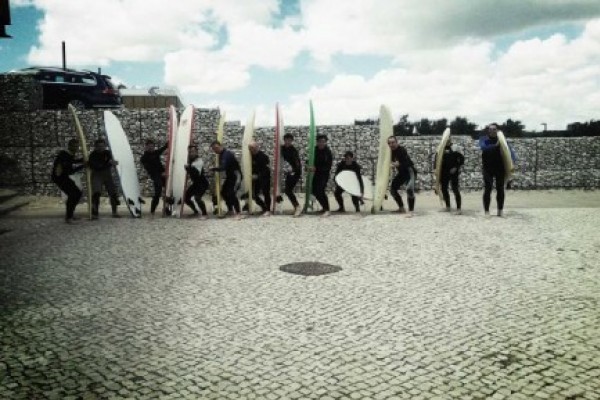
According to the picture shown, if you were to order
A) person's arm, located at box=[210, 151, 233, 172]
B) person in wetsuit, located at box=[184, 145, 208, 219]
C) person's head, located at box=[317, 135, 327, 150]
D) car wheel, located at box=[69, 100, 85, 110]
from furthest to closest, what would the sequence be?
car wheel, located at box=[69, 100, 85, 110] → person's head, located at box=[317, 135, 327, 150] → person in wetsuit, located at box=[184, 145, 208, 219] → person's arm, located at box=[210, 151, 233, 172]

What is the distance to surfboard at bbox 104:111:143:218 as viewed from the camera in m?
10.4

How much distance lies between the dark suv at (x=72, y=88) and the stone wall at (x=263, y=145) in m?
1.91

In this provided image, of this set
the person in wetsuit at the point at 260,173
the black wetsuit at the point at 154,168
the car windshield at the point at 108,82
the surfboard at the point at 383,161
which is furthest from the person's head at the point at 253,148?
the car windshield at the point at 108,82

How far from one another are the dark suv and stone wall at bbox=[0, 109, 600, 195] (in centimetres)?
191

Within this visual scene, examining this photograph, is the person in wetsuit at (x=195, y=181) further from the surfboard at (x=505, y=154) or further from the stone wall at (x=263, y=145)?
the surfboard at (x=505, y=154)

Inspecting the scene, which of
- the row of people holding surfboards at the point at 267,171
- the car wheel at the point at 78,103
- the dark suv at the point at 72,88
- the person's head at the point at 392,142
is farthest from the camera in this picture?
the dark suv at the point at 72,88

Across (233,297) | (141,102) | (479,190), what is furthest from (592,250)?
(141,102)

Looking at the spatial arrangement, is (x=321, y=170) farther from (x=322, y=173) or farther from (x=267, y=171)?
(x=267, y=171)

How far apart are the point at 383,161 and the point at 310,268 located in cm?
564

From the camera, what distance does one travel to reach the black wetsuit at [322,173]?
10648 millimetres

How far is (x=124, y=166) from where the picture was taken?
1096cm

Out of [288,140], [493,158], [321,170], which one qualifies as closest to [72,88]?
[288,140]

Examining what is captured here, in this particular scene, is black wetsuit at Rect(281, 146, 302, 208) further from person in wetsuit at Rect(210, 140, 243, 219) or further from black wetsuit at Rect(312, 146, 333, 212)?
person in wetsuit at Rect(210, 140, 243, 219)

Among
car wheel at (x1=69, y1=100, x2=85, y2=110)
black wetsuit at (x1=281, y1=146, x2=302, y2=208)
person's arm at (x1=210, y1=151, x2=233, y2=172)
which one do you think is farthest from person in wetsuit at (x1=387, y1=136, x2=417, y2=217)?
car wheel at (x1=69, y1=100, x2=85, y2=110)
